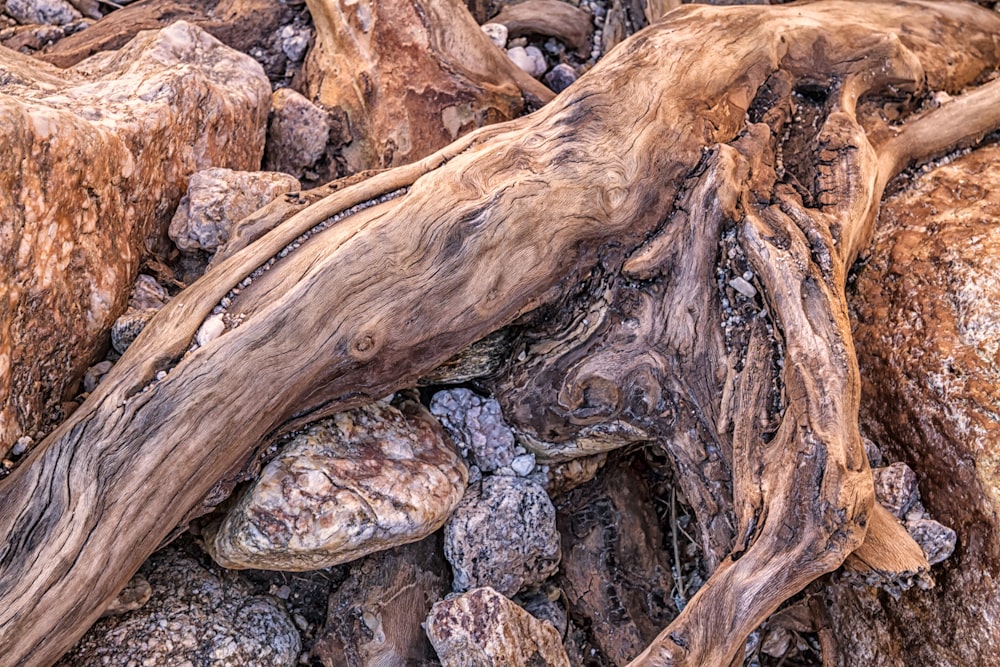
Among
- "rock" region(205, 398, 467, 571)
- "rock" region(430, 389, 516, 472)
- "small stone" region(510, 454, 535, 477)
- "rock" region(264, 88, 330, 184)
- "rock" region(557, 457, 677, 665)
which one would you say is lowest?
"rock" region(557, 457, 677, 665)

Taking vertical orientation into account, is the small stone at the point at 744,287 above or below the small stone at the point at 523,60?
below

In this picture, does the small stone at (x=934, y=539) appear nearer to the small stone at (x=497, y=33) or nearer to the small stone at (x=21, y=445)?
the small stone at (x=497, y=33)

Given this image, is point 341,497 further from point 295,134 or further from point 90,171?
point 295,134

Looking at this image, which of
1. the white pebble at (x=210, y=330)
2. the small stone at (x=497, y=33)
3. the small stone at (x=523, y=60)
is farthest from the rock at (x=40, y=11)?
the white pebble at (x=210, y=330)

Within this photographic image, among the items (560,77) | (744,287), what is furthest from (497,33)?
(744,287)

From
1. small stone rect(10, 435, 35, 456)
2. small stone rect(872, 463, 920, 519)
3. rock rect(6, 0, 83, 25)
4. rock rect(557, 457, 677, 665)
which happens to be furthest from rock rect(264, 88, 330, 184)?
small stone rect(872, 463, 920, 519)

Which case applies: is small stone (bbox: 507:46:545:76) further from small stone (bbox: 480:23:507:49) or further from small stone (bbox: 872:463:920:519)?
small stone (bbox: 872:463:920:519)
